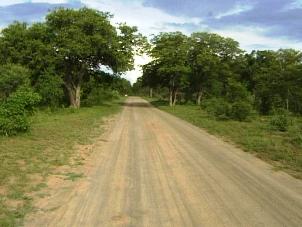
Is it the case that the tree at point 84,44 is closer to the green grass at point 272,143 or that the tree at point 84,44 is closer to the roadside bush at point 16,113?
the green grass at point 272,143

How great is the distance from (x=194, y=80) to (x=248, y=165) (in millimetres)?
48474

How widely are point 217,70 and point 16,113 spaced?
44139mm

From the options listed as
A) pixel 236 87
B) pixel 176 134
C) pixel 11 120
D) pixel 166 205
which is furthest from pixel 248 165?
pixel 236 87

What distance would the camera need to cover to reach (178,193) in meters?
9.02

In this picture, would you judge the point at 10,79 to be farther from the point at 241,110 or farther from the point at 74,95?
the point at 241,110

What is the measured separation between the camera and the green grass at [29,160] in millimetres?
7879

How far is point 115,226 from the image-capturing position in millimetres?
6840

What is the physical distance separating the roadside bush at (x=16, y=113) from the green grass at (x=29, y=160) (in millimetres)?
402

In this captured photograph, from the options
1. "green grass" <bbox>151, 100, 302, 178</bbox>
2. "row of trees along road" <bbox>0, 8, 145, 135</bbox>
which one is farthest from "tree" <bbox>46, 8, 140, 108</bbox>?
"green grass" <bbox>151, 100, 302, 178</bbox>

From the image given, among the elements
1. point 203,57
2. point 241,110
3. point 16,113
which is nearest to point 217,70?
point 203,57

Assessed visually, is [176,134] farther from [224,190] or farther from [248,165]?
[224,190]

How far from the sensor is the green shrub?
96.3 ft

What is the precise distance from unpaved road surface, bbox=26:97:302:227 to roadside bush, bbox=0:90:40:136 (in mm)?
4411

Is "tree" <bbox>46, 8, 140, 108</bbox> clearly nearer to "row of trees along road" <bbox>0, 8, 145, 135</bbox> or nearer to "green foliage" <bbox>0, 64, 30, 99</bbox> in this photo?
"row of trees along road" <bbox>0, 8, 145, 135</bbox>
